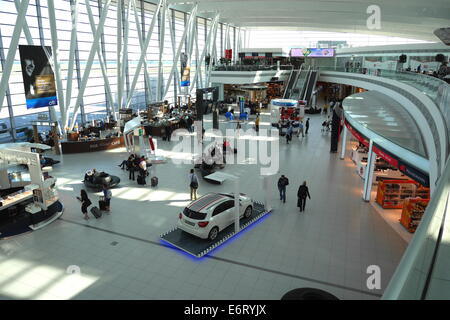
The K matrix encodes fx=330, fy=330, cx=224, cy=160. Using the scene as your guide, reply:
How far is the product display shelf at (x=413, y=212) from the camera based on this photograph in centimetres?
1117

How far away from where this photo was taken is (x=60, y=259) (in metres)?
9.40

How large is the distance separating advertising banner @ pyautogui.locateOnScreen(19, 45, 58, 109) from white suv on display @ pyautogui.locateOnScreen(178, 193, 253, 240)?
12.1 metres

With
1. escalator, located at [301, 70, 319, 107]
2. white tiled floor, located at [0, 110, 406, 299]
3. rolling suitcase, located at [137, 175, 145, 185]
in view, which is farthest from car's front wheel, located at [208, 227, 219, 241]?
escalator, located at [301, 70, 319, 107]

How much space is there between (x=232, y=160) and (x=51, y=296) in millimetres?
12987

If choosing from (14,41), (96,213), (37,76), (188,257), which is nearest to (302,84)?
(37,76)

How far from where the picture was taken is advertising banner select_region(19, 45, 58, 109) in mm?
16531

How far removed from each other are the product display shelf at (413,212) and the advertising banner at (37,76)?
712 inches

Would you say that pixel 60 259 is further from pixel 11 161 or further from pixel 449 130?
pixel 449 130

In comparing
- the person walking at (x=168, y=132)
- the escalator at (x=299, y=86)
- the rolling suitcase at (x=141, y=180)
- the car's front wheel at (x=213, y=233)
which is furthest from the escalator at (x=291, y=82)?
the car's front wheel at (x=213, y=233)

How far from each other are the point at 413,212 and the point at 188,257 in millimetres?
7728

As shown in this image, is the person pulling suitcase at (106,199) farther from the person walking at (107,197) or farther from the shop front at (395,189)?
the shop front at (395,189)

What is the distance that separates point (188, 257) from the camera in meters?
9.55
